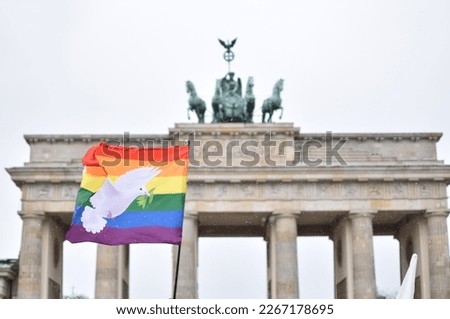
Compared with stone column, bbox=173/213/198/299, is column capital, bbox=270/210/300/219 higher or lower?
higher

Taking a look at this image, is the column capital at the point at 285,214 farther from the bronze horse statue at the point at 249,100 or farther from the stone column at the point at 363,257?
the bronze horse statue at the point at 249,100

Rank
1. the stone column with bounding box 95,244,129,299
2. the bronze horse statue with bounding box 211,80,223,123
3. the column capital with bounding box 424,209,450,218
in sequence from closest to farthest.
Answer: the stone column with bounding box 95,244,129,299
the column capital with bounding box 424,209,450,218
the bronze horse statue with bounding box 211,80,223,123

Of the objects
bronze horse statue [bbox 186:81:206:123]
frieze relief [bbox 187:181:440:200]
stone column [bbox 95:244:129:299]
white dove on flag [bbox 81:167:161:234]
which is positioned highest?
bronze horse statue [bbox 186:81:206:123]

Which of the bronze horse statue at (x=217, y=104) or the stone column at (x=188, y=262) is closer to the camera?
the stone column at (x=188, y=262)

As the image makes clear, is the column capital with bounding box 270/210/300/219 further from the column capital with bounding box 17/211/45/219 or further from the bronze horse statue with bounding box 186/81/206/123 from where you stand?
the column capital with bounding box 17/211/45/219

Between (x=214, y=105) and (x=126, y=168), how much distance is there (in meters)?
41.8

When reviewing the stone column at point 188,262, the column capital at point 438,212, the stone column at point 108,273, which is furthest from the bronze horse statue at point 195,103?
the column capital at point 438,212

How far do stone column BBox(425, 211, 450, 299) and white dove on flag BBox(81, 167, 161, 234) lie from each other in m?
40.3

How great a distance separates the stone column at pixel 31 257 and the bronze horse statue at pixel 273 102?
1672 cm

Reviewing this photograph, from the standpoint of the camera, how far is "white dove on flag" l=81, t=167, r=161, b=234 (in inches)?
722

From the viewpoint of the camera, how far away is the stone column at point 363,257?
55.5 m

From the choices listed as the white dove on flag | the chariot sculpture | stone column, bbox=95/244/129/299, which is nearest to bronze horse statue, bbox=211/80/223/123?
the chariot sculpture

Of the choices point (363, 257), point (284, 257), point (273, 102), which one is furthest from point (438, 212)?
point (273, 102)

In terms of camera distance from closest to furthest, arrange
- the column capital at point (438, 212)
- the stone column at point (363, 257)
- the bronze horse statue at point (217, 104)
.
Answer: the stone column at point (363, 257), the column capital at point (438, 212), the bronze horse statue at point (217, 104)
